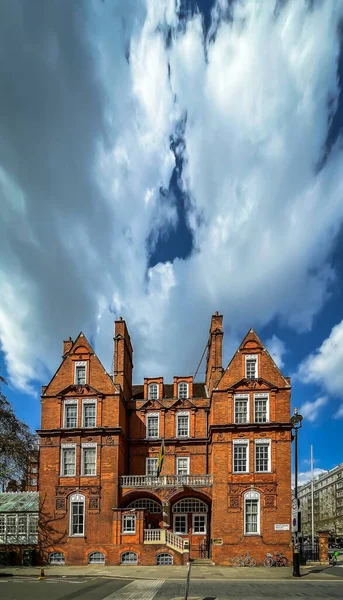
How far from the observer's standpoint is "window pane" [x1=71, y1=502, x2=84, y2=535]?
36250mm

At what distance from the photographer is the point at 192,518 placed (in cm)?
3853

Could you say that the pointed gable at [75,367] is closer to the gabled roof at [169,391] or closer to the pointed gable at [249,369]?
the gabled roof at [169,391]

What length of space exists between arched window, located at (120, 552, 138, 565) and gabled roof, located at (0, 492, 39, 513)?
7.80 m

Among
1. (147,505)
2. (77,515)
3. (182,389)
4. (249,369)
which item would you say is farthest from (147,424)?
(249,369)

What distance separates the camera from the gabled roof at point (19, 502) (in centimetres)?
3828

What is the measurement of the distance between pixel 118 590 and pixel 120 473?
15.4 m

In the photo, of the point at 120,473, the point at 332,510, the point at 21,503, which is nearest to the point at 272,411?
the point at 120,473

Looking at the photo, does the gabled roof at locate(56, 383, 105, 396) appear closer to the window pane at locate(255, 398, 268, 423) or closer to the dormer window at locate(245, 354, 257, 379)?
the dormer window at locate(245, 354, 257, 379)

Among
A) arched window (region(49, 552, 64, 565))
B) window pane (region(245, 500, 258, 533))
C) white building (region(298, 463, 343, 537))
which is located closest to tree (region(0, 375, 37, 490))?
arched window (region(49, 552, 64, 565))

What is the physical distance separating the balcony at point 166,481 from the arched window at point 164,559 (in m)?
4.63

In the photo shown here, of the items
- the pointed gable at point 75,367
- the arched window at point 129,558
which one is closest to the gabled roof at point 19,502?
the arched window at point 129,558

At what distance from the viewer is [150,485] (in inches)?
1452

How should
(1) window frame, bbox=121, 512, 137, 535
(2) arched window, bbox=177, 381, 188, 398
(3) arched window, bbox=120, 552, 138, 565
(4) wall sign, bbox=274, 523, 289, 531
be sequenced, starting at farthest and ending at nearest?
(2) arched window, bbox=177, 381, 188, 398 → (1) window frame, bbox=121, 512, 137, 535 → (4) wall sign, bbox=274, 523, 289, 531 → (3) arched window, bbox=120, 552, 138, 565

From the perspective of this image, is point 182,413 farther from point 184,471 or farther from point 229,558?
point 229,558
